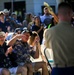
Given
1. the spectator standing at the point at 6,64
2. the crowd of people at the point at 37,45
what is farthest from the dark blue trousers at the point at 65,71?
the spectator standing at the point at 6,64

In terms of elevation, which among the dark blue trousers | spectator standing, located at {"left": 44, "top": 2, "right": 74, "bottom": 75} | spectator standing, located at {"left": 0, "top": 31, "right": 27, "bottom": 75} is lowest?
spectator standing, located at {"left": 0, "top": 31, "right": 27, "bottom": 75}

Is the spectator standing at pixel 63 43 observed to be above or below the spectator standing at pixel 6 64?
above

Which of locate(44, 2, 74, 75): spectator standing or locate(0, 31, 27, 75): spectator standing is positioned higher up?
locate(44, 2, 74, 75): spectator standing

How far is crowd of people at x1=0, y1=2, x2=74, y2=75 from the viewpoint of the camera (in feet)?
12.1

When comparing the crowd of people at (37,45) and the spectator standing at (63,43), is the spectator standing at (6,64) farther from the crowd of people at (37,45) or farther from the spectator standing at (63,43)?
the spectator standing at (63,43)

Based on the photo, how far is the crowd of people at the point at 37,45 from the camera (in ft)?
12.1

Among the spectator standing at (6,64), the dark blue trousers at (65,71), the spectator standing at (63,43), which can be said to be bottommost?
the spectator standing at (6,64)

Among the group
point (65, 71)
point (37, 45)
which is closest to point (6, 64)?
point (37, 45)

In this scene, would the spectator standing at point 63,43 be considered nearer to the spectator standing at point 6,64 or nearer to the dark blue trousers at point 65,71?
the dark blue trousers at point 65,71

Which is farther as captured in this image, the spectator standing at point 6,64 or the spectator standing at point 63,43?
the spectator standing at point 6,64

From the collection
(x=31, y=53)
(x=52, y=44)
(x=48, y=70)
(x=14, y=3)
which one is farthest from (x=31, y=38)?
(x=14, y=3)

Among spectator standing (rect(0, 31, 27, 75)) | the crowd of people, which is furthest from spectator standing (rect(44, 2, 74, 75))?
spectator standing (rect(0, 31, 27, 75))

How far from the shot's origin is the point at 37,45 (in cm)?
698

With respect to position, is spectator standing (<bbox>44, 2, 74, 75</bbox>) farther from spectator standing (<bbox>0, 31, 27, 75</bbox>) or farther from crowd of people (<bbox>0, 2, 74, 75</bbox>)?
spectator standing (<bbox>0, 31, 27, 75</bbox>)
